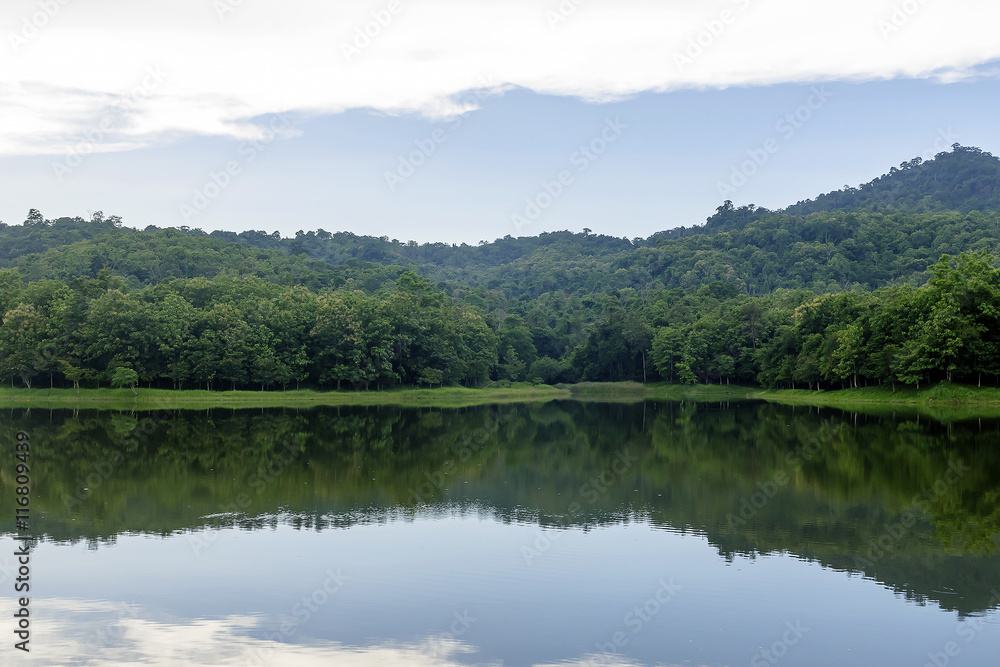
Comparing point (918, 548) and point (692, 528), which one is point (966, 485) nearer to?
point (918, 548)

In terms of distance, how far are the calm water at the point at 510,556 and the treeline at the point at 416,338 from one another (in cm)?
3329

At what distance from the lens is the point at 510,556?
57.2ft

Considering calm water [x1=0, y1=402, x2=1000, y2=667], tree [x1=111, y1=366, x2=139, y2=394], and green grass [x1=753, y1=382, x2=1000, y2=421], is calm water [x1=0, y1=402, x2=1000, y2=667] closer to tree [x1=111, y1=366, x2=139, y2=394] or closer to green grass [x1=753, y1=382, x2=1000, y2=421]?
green grass [x1=753, y1=382, x2=1000, y2=421]

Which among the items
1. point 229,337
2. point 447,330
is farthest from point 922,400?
point 229,337

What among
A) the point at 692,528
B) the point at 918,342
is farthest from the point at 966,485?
the point at 918,342

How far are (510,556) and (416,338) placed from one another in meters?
74.5

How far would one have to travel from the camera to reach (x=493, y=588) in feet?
49.6

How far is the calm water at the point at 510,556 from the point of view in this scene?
12.3 metres

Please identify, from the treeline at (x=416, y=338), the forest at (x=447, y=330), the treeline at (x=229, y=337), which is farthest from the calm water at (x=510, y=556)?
the treeline at (x=229, y=337)

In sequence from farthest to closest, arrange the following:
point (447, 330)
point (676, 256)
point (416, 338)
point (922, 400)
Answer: point (676, 256)
point (447, 330)
point (416, 338)
point (922, 400)

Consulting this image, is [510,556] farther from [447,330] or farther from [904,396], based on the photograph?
[447,330]

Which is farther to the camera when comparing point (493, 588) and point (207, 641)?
point (493, 588)

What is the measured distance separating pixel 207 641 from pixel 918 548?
13916mm

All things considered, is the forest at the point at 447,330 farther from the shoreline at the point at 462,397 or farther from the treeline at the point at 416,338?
the shoreline at the point at 462,397
